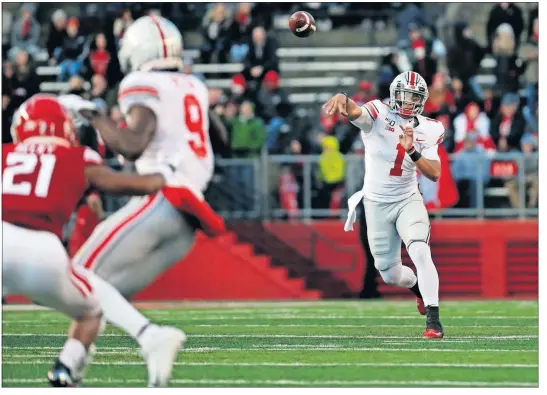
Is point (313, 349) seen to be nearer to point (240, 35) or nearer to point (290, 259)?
point (290, 259)

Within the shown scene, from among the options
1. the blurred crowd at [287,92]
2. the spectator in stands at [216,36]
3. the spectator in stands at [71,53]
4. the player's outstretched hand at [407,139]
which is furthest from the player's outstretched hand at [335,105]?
the spectator in stands at [216,36]

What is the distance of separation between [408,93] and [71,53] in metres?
9.55

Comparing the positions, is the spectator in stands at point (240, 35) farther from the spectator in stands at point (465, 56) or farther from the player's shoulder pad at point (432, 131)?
the player's shoulder pad at point (432, 131)

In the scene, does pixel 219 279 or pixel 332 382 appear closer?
pixel 332 382

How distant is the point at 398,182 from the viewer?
33.8 ft

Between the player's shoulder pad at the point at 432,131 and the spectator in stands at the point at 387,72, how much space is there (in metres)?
7.08

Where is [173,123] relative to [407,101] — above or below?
above

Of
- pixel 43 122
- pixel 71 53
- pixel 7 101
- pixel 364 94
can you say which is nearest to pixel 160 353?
pixel 43 122

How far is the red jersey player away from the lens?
22.2 ft

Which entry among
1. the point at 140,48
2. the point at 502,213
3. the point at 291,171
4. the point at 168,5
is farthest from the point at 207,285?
the point at 140,48

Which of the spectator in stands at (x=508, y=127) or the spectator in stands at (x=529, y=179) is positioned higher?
the spectator in stands at (x=508, y=127)

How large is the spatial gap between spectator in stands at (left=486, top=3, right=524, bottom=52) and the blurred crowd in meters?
0.01

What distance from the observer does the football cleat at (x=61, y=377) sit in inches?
273

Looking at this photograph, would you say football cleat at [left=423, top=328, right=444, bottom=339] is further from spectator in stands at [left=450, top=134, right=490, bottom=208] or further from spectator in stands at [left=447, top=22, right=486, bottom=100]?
spectator in stands at [left=447, top=22, right=486, bottom=100]
